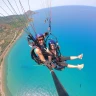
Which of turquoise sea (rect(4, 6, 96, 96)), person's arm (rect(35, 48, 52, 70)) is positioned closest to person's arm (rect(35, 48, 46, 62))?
person's arm (rect(35, 48, 52, 70))

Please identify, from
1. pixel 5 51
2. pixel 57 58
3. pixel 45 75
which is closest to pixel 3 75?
pixel 45 75

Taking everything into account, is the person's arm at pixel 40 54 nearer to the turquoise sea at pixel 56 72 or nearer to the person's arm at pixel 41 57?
the person's arm at pixel 41 57

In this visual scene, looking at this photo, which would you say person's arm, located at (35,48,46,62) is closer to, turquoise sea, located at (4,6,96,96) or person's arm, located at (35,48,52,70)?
person's arm, located at (35,48,52,70)

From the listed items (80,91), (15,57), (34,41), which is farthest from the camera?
(15,57)

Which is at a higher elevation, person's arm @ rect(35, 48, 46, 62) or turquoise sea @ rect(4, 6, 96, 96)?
turquoise sea @ rect(4, 6, 96, 96)

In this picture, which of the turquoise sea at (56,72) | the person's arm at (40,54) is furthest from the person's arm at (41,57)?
the turquoise sea at (56,72)

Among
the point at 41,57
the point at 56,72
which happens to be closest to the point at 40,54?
the point at 41,57

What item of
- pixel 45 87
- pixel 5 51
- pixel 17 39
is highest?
pixel 17 39

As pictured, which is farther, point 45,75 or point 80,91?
point 45,75

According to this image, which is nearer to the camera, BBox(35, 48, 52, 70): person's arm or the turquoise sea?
BBox(35, 48, 52, 70): person's arm

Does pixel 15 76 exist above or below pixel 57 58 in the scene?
above

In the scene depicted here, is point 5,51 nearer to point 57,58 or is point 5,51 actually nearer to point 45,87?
point 45,87
